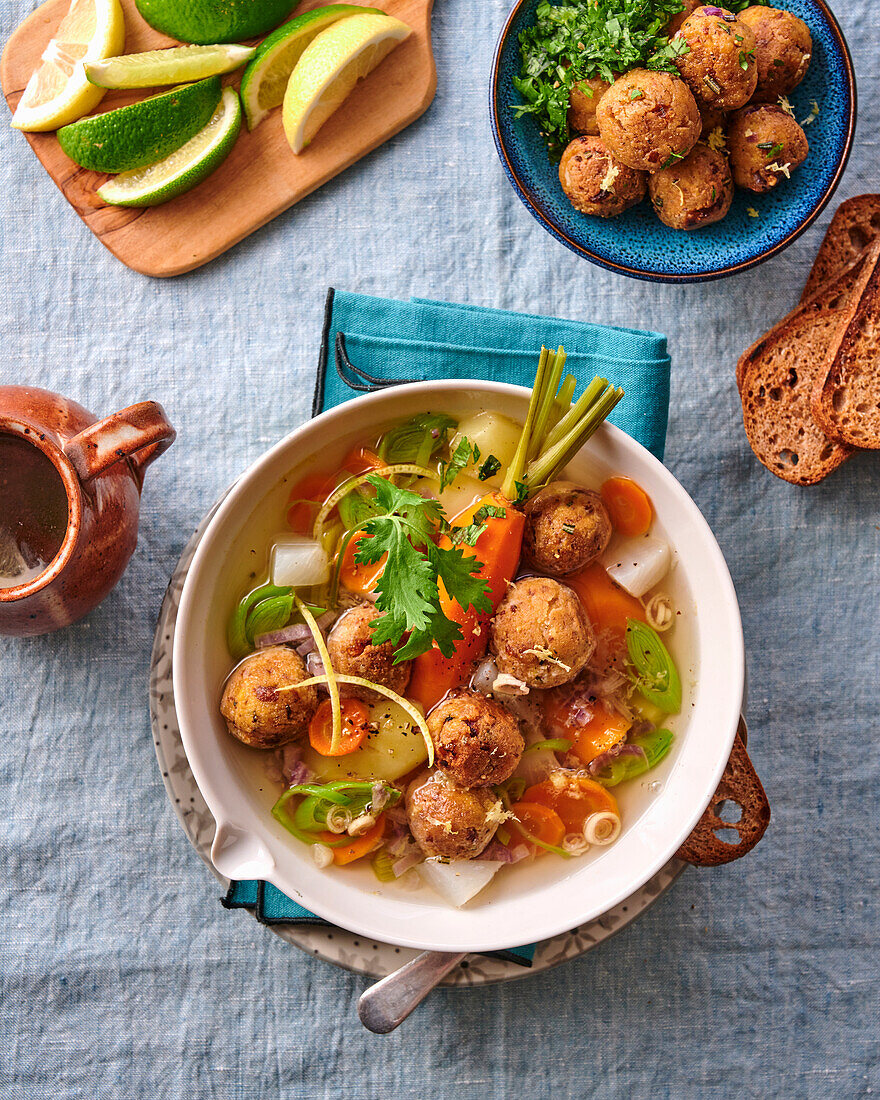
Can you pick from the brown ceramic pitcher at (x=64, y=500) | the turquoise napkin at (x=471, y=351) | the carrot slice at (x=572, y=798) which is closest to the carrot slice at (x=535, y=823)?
the carrot slice at (x=572, y=798)

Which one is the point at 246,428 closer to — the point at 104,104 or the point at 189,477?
the point at 189,477

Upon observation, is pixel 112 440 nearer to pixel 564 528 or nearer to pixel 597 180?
pixel 564 528

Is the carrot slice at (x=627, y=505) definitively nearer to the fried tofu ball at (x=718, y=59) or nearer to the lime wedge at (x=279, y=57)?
the fried tofu ball at (x=718, y=59)

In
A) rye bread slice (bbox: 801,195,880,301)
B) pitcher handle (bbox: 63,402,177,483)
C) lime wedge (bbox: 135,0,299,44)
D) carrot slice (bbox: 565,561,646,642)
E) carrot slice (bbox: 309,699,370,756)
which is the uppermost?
lime wedge (bbox: 135,0,299,44)

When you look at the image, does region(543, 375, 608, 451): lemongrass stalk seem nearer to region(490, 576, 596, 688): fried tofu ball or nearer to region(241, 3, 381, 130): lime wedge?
region(490, 576, 596, 688): fried tofu ball

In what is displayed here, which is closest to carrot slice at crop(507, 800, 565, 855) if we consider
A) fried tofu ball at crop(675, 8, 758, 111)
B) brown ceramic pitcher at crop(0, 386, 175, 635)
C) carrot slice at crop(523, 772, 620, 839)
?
carrot slice at crop(523, 772, 620, 839)

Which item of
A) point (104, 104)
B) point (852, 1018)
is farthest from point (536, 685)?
point (104, 104)
